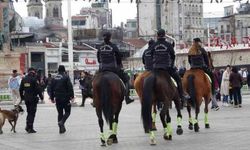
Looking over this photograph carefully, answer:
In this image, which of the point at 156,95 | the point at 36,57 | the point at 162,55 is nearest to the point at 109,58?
the point at 162,55

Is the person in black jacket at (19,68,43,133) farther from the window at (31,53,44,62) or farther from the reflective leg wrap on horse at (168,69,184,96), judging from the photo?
the window at (31,53,44,62)

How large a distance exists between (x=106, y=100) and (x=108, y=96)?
97mm

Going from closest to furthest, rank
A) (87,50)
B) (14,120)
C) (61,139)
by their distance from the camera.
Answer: (61,139) < (14,120) < (87,50)

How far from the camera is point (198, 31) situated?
583 ft

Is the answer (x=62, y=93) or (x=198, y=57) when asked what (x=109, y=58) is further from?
(x=62, y=93)

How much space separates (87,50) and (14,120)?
360ft

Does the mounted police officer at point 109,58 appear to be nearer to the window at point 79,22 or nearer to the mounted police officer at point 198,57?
the mounted police officer at point 198,57

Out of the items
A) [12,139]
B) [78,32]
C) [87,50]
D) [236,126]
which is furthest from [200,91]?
[78,32]

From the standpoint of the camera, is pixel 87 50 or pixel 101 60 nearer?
pixel 101 60

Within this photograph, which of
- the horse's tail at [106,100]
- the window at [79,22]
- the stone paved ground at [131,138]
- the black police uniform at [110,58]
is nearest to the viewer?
the stone paved ground at [131,138]

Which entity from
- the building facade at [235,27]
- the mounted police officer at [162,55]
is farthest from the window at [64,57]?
the mounted police officer at [162,55]

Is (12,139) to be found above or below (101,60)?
below

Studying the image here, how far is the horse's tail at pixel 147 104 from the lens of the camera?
13.8m

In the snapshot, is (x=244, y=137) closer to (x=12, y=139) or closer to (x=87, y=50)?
(x=12, y=139)
